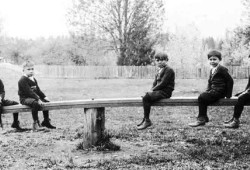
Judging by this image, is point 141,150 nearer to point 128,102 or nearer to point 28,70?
point 128,102

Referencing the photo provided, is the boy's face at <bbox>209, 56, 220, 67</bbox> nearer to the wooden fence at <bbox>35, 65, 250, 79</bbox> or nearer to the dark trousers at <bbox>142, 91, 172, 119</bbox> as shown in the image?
the dark trousers at <bbox>142, 91, 172, 119</bbox>

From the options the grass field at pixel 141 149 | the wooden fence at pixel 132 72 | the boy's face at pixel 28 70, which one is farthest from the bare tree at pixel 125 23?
the boy's face at pixel 28 70

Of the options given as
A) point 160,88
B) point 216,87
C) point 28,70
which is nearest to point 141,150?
point 160,88

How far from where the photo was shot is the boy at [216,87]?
584 cm

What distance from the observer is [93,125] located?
247 inches

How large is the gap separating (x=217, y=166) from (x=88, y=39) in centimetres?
3021

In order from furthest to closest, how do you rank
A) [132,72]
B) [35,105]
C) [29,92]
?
1. [132,72]
2. [29,92]
3. [35,105]

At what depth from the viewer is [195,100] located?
6.02m

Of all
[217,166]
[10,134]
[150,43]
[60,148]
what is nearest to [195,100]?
[217,166]

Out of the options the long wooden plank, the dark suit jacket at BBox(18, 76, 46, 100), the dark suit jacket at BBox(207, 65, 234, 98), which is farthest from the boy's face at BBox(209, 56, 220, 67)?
the dark suit jacket at BBox(18, 76, 46, 100)

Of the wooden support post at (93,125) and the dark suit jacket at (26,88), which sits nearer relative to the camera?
the wooden support post at (93,125)

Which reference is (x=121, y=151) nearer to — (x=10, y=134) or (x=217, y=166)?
(x=217, y=166)

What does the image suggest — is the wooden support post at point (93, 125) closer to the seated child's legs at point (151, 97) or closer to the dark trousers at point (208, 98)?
the seated child's legs at point (151, 97)

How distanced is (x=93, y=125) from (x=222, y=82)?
251 centimetres
